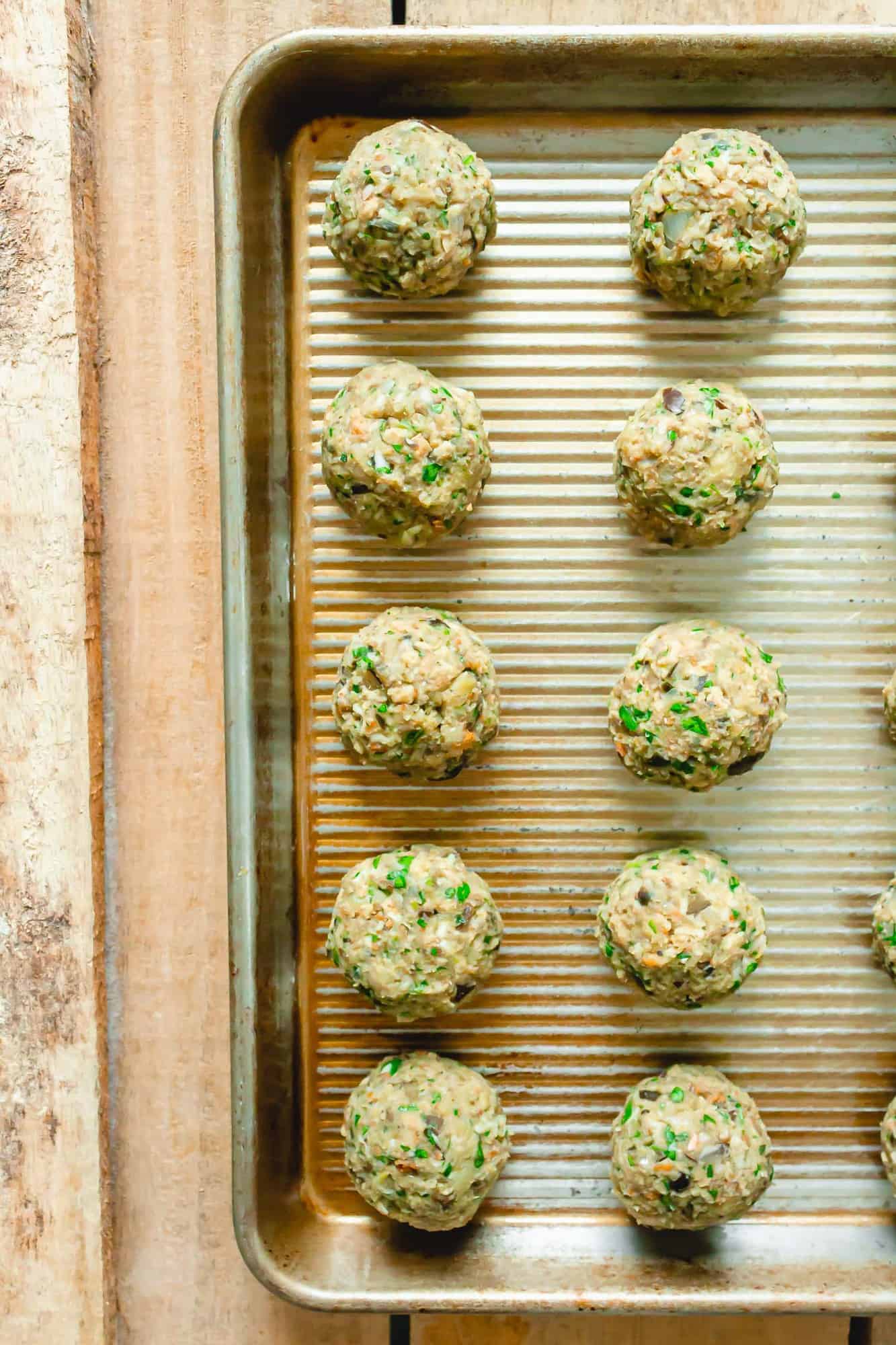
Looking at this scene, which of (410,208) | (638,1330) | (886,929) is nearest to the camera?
(410,208)

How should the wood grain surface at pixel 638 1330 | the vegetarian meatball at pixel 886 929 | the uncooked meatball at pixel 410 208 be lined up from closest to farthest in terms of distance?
the uncooked meatball at pixel 410 208
the vegetarian meatball at pixel 886 929
the wood grain surface at pixel 638 1330

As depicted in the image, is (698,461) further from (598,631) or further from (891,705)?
(891,705)

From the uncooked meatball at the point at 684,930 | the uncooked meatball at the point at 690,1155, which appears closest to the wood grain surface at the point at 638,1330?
the uncooked meatball at the point at 690,1155

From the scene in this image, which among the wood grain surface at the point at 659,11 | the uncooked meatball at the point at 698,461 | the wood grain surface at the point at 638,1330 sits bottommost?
the wood grain surface at the point at 638,1330

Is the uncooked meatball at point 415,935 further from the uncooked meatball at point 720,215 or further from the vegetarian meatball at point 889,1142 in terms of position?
the uncooked meatball at point 720,215

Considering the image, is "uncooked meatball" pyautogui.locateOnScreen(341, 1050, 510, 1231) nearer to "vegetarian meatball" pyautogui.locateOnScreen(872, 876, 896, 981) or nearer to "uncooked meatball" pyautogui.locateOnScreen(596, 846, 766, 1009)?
"uncooked meatball" pyautogui.locateOnScreen(596, 846, 766, 1009)

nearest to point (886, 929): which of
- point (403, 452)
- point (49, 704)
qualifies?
point (403, 452)
